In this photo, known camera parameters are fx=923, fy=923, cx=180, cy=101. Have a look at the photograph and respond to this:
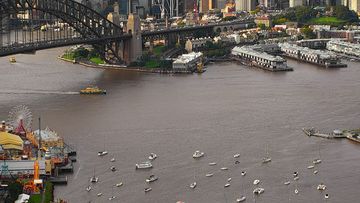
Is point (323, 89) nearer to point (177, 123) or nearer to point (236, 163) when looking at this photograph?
point (177, 123)

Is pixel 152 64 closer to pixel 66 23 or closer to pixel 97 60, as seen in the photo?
pixel 97 60

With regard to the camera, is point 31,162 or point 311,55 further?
point 311,55

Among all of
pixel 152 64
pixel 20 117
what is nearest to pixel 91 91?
pixel 20 117

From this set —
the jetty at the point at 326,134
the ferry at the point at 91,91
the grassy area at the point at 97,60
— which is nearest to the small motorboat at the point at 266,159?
the jetty at the point at 326,134

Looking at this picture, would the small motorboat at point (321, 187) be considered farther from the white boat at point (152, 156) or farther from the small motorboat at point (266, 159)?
the white boat at point (152, 156)

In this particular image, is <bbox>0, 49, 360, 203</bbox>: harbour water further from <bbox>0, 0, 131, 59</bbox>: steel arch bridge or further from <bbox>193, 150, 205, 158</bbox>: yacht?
<bbox>0, 0, 131, 59</bbox>: steel arch bridge

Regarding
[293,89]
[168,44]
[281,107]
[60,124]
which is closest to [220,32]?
[168,44]

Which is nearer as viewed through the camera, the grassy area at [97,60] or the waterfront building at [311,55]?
the waterfront building at [311,55]
